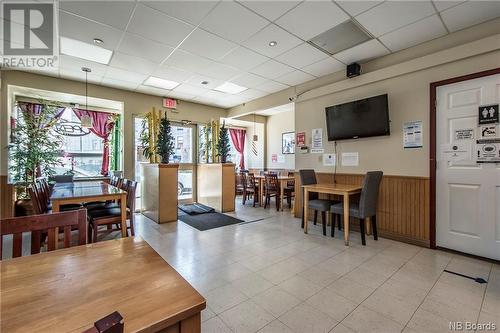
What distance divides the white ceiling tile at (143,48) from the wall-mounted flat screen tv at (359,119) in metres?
3.00

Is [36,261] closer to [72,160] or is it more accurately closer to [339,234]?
[339,234]

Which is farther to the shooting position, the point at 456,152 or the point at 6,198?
the point at 6,198

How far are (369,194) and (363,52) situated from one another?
7.21 ft

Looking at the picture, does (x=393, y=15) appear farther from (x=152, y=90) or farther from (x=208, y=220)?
(x=152, y=90)

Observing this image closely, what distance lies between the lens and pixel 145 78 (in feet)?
15.4

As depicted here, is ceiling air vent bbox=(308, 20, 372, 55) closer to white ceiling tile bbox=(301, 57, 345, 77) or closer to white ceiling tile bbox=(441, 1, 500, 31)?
white ceiling tile bbox=(301, 57, 345, 77)

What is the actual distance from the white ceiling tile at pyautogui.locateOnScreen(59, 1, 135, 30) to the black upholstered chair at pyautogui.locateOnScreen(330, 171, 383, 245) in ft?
12.1

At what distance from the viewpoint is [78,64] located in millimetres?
4016

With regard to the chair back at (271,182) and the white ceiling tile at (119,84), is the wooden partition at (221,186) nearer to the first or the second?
the chair back at (271,182)

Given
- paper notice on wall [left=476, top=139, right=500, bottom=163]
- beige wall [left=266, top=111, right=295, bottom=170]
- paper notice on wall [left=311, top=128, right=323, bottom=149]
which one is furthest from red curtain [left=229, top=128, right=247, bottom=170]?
→ paper notice on wall [left=476, top=139, right=500, bottom=163]

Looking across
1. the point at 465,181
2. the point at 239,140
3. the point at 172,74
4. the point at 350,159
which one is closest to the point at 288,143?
the point at 239,140

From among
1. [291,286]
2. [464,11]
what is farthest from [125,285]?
[464,11]

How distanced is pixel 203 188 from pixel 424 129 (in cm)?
496

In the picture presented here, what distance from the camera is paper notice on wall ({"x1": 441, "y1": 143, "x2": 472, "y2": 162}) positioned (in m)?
2.97
